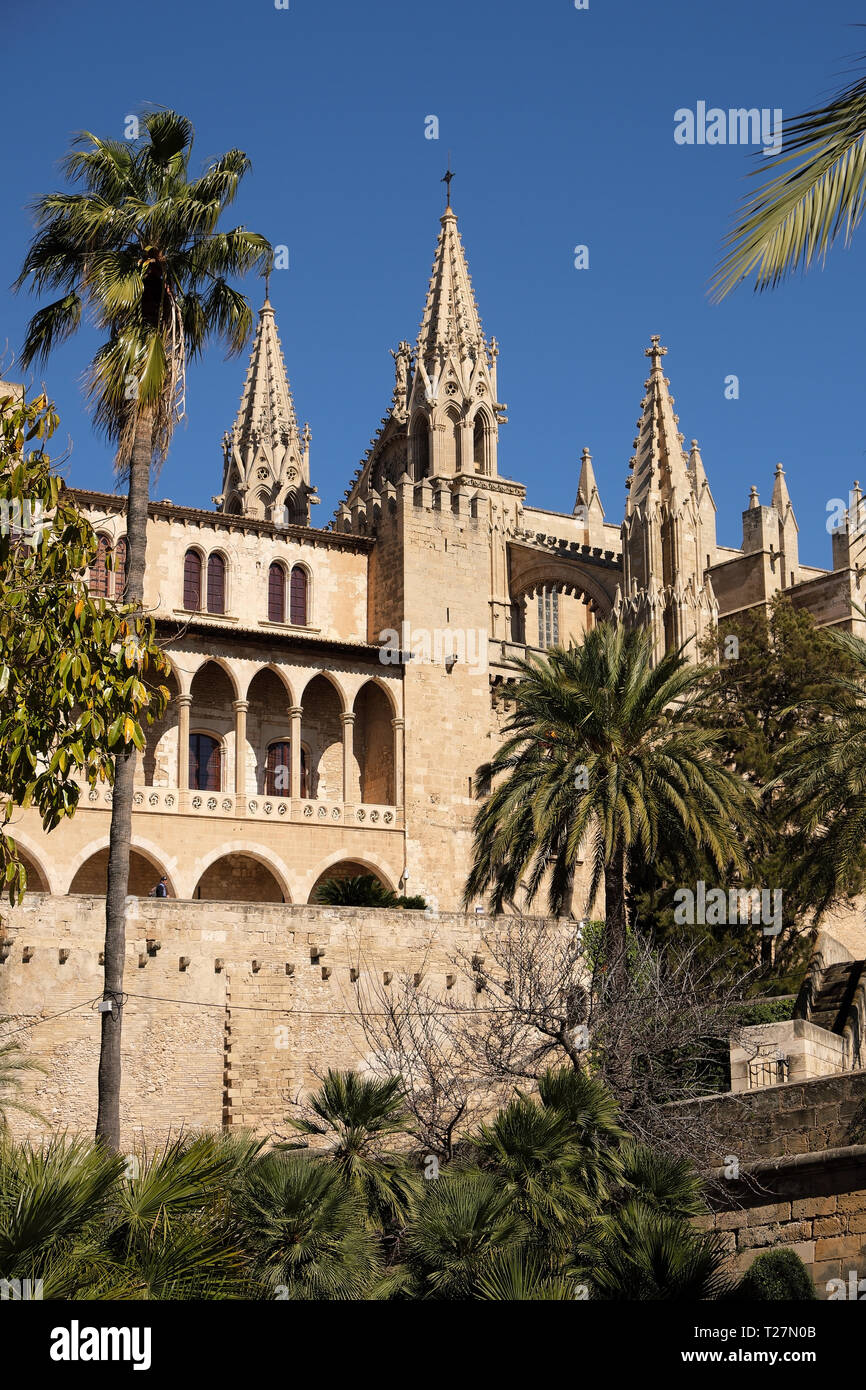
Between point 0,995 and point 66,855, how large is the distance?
848cm

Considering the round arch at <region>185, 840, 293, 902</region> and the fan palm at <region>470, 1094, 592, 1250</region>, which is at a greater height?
the round arch at <region>185, 840, 293, 902</region>

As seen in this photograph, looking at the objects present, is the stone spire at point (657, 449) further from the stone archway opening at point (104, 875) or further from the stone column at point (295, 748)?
the stone archway opening at point (104, 875)

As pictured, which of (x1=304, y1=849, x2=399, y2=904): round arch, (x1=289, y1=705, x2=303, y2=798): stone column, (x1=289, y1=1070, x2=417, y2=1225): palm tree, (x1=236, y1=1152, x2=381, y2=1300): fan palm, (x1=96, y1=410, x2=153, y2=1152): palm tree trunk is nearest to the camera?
(x1=236, y1=1152, x2=381, y2=1300): fan palm

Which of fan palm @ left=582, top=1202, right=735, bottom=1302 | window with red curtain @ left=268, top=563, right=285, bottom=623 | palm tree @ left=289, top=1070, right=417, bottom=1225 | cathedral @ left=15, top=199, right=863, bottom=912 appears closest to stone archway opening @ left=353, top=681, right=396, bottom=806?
cathedral @ left=15, top=199, right=863, bottom=912

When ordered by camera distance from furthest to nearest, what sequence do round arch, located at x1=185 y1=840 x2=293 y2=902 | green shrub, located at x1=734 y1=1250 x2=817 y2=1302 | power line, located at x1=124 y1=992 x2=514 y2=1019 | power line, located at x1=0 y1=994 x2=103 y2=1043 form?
round arch, located at x1=185 y1=840 x2=293 y2=902 → power line, located at x1=124 y1=992 x2=514 y2=1019 → power line, located at x1=0 y1=994 x2=103 y2=1043 → green shrub, located at x1=734 y1=1250 x2=817 y2=1302

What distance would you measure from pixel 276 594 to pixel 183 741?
5.17m

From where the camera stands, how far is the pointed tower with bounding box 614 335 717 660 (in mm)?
44344

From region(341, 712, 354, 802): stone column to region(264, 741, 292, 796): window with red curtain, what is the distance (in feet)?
3.84

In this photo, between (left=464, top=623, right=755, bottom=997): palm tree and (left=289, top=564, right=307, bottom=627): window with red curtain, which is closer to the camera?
(left=464, top=623, right=755, bottom=997): palm tree

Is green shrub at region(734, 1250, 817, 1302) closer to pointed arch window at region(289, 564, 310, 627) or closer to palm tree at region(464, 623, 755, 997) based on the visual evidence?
palm tree at region(464, 623, 755, 997)

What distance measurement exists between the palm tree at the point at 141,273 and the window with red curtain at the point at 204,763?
52.3 feet
